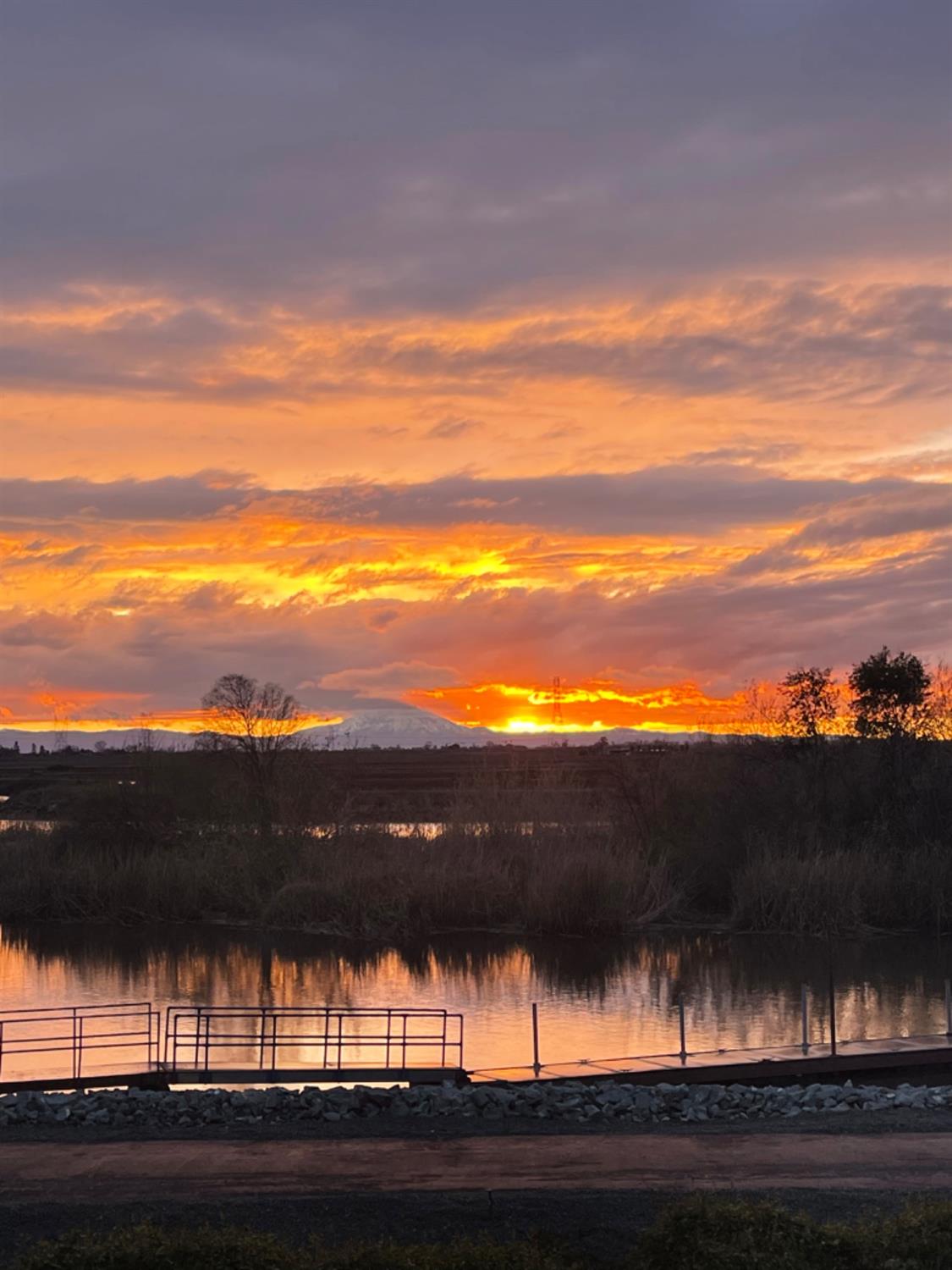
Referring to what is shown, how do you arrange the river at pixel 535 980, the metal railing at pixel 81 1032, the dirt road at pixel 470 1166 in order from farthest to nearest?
the river at pixel 535 980, the metal railing at pixel 81 1032, the dirt road at pixel 470 1166

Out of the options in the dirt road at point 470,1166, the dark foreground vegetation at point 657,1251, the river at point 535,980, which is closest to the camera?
the dark foreground vegetation at point 657,1251

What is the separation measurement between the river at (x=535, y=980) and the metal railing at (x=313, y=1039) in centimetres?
112

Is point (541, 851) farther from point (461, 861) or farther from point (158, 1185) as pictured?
point (158, 1185)

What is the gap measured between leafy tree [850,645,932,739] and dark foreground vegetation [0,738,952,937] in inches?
47.5

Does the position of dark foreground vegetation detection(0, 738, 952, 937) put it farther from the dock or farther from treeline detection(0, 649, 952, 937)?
the dock

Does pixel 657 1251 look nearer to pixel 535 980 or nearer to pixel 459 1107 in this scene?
pixel 459 1107

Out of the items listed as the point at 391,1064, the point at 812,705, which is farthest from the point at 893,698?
the point at 391,1064

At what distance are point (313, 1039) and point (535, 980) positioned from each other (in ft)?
33.0

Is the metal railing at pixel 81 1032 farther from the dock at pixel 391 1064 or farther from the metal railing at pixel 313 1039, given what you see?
the metal railing at pixel 313 1039

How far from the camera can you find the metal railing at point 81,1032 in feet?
93.7

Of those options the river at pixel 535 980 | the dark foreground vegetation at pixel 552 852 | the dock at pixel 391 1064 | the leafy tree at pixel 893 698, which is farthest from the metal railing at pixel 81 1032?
the leafy tree at pixel 893 698

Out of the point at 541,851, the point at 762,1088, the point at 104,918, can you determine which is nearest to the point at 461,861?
the point at 541,851

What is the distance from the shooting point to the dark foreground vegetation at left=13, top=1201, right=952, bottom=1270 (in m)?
11.4

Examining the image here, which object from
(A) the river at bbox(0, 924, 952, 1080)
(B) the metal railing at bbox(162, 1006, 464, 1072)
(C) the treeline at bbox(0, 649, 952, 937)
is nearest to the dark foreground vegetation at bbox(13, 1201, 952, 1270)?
(B) the metal railing at bbox(162, 1006, 464, 1072)
